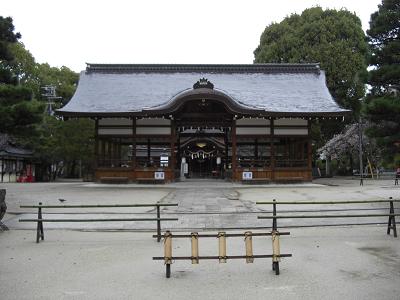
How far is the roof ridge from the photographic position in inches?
1088

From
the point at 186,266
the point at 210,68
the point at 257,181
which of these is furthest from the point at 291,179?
the point at 186,266

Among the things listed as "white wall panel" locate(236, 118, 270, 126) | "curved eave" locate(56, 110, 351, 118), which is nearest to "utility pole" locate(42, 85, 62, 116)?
"curved eave" locate(56, 110, 351, 118)

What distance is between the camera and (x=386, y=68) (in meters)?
12.0

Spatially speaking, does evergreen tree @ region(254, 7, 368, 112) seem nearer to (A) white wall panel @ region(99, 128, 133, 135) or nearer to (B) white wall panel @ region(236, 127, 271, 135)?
(B) white wall panel @ region(236, 127, 271, 135)

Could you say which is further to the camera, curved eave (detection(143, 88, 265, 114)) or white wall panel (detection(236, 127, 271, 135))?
white wall panel (detection(236, 127, 271, 135))

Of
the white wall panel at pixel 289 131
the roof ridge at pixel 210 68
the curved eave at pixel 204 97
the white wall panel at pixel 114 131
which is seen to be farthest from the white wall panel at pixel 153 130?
the roof ridge at pixel 210 68

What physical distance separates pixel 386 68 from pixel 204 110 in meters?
12.1

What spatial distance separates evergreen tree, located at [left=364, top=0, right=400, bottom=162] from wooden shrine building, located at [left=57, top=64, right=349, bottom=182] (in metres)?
8.63

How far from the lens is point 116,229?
9.68 metres

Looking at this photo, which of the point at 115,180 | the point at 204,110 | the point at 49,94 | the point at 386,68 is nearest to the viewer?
the point at 386,68

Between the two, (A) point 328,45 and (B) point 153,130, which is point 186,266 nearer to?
(B) point 153,130

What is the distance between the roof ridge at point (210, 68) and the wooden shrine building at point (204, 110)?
7 centimetres

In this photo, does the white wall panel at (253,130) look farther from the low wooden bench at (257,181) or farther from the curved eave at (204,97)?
the low wooden bench at (257,181)

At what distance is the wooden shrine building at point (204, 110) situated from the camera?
21266 millimetres
